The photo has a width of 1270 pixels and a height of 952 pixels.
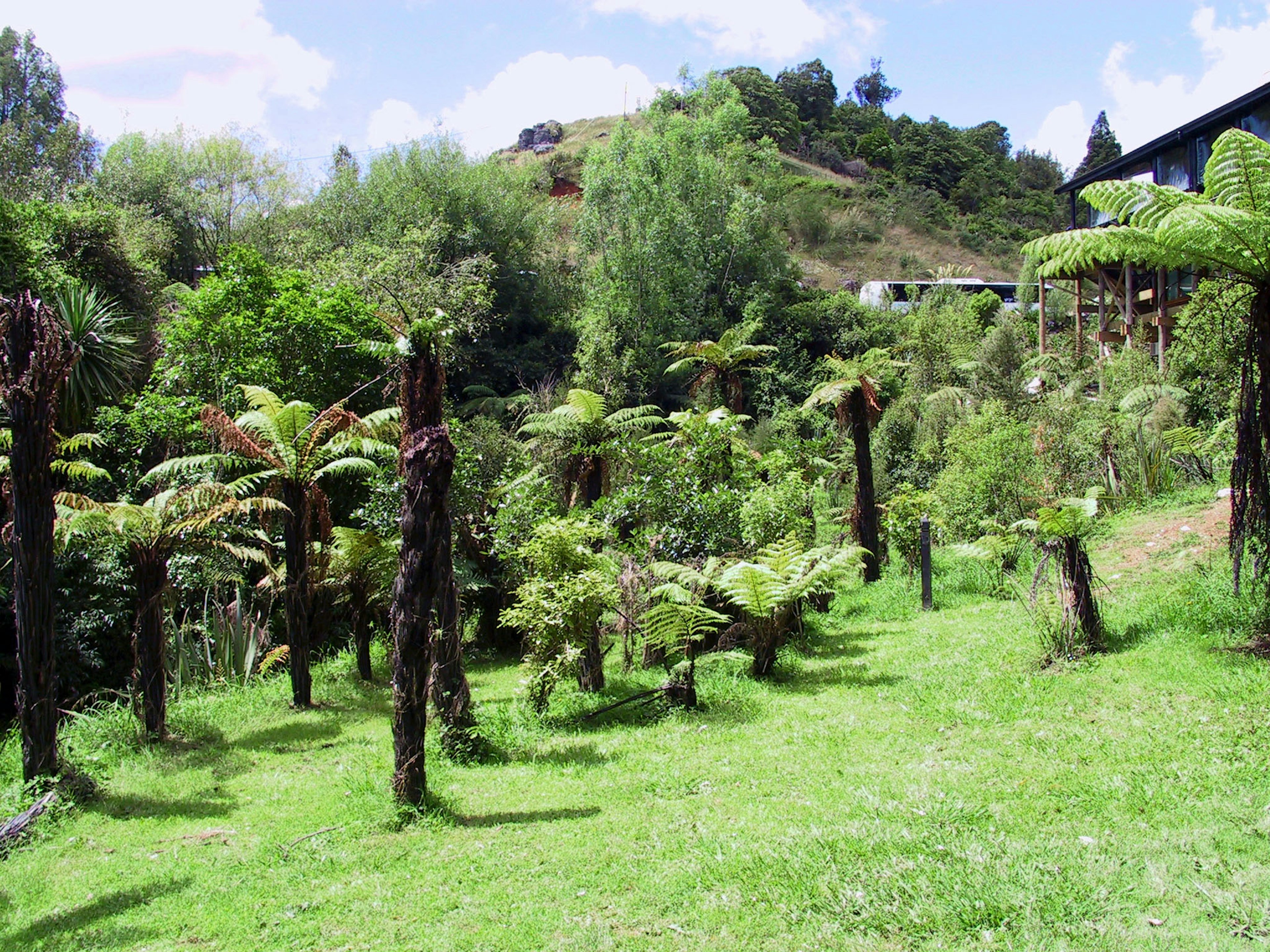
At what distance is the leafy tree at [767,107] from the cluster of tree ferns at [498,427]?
140 ft

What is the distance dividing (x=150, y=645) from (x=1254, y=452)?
35.3ft

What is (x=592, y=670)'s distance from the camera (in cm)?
984

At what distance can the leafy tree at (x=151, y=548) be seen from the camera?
29.5 ft

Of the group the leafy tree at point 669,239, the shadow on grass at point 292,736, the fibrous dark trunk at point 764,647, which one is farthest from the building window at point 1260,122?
the shadow on grass at point 292,736

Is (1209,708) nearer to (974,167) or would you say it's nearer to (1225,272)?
(1225,272)

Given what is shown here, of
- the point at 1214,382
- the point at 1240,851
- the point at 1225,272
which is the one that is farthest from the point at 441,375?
the point at 1214,382

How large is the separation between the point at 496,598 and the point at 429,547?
7902mm

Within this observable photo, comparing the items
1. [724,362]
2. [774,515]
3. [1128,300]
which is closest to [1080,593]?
[774,515]

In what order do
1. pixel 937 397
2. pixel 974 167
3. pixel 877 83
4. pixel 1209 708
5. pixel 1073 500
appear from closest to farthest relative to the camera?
pixel 1209 708 → pixel 1073 500 → pixel 937 397 → pixel 974 167 → pixel 877 83

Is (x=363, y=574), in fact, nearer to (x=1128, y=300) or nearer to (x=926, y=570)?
(x=926, y=570)

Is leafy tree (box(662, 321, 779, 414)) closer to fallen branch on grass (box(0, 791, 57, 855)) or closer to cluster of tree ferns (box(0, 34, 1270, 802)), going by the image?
cluster of tree ferns (box(0, 34, 1270, 802))

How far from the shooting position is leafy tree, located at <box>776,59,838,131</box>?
268ft

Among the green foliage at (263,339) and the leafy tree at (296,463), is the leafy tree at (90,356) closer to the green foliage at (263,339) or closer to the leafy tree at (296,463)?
the green foliage at (263,339)

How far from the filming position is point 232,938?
4.88 m
